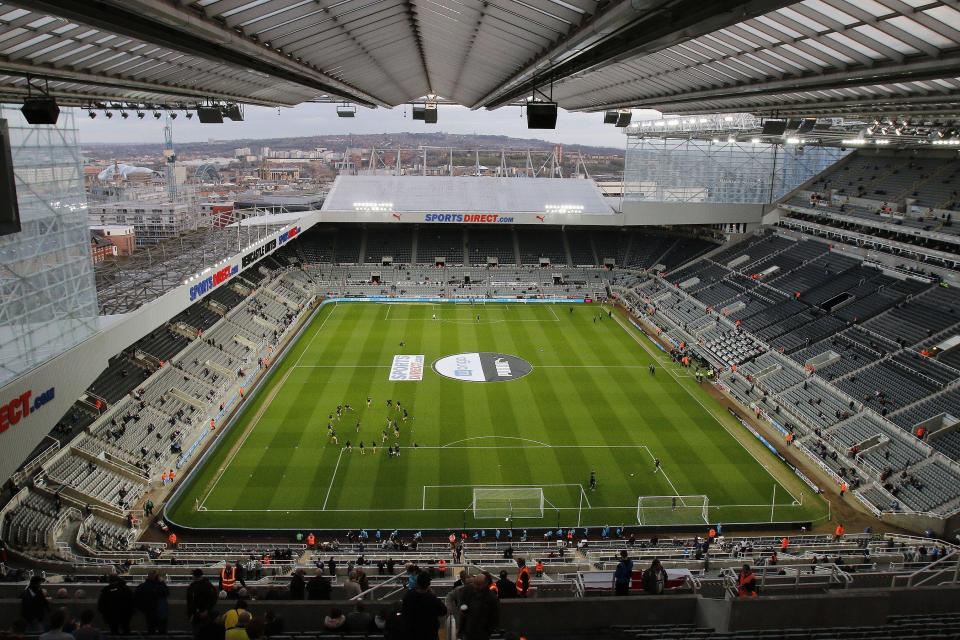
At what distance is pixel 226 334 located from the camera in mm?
39000

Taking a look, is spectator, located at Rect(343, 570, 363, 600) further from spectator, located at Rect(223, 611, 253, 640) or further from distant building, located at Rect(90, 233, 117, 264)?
distant building, located at Rect(90, 233, 117, 264)

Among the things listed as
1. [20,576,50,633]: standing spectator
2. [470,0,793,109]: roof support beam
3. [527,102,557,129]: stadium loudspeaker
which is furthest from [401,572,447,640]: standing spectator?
[527,102,557,129]: stadium loudspeaker

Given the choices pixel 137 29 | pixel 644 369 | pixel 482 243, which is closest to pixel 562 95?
pixel 644 369

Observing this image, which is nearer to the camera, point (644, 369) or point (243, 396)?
point (243, 396)

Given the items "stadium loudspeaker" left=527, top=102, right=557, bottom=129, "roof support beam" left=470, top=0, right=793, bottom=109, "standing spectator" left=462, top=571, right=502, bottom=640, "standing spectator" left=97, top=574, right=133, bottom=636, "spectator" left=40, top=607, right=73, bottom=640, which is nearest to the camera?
"spectator" left=40, top=607, right=73, bottom=640

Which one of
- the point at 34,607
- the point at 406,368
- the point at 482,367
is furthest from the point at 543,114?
the point at 406,368

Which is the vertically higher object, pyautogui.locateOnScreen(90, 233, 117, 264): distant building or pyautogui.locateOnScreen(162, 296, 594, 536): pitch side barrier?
pyautogui.locateOnScreen(90, 233, 117, 264): distant building

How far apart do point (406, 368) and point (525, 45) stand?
2335 cm

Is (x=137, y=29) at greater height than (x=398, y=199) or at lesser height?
greater

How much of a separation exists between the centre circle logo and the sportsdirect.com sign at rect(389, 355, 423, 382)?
985mm

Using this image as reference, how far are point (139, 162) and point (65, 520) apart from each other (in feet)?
280

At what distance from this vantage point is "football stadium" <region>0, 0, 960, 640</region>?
10.3 metres

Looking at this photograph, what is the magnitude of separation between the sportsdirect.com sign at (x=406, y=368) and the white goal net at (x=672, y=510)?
1563cm

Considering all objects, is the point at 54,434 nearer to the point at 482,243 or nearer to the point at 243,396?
the point at 243,396
